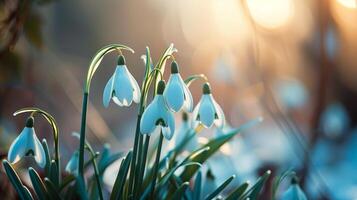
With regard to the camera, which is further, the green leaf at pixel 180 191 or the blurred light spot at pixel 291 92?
the blurred light spot at pixel 291 92

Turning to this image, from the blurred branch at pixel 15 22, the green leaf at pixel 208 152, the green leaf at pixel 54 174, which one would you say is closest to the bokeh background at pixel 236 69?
the blurred branch at pixel 15 22

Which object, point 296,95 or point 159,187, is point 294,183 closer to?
point 159,187

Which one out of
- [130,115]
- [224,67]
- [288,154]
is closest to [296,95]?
[288,154]

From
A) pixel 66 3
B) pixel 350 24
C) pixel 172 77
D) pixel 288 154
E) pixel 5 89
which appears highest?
pixel 66 3

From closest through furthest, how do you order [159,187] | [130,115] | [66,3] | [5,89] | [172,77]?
[172,77]
[159,187]
[5,89]
[130,115]
[66,3]

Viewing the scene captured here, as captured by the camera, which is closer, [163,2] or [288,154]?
[288,154]

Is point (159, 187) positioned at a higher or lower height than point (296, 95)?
higher

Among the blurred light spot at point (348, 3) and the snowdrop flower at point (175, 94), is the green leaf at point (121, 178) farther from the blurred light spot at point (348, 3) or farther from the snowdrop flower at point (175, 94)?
the blurred light spot at point (348, 3)
